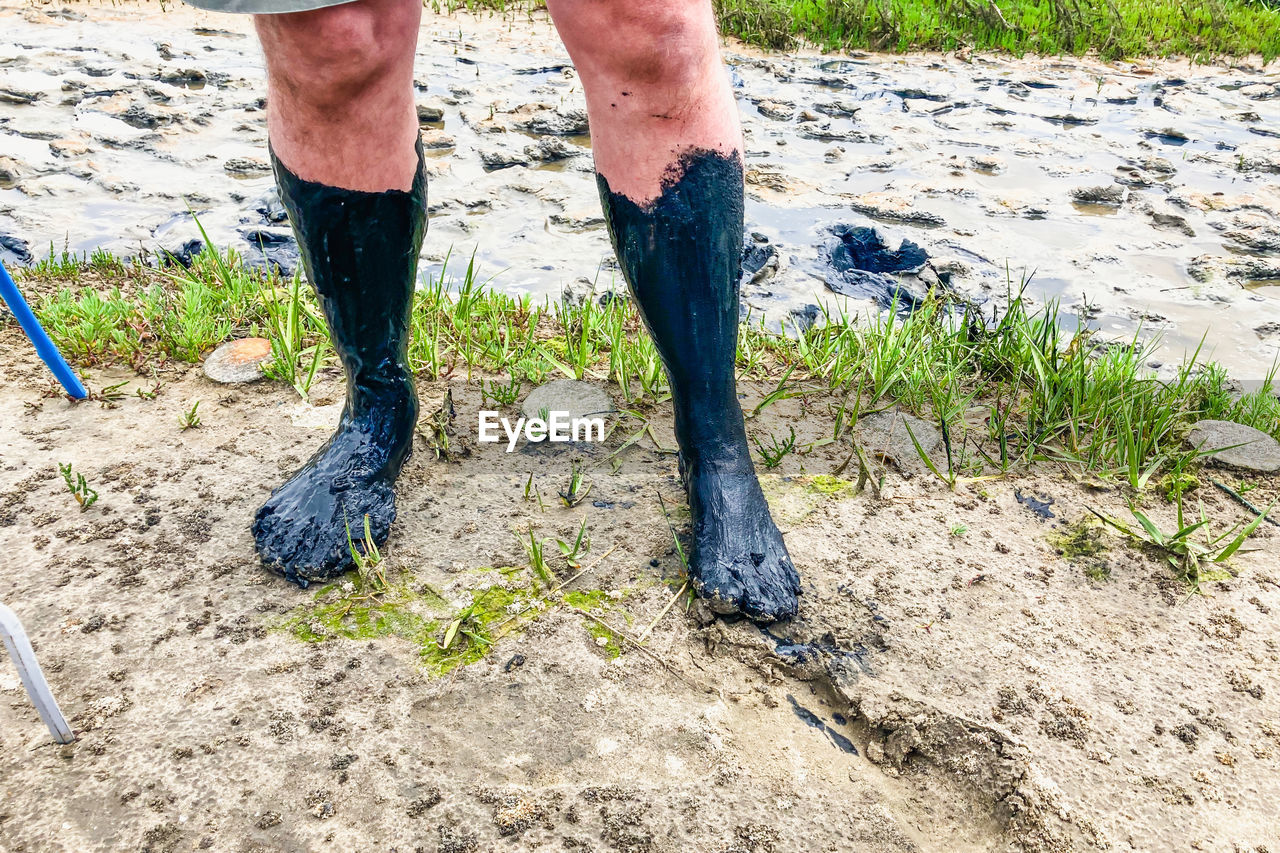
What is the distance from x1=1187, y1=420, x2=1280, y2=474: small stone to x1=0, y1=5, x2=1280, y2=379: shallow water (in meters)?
0.72

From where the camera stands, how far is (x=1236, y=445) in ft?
6.13

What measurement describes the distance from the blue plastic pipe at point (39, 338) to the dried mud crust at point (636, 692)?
0.77ft

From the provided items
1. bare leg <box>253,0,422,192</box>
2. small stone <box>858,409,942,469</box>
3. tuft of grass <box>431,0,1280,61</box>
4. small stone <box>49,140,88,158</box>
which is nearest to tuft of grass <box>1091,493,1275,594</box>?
small stone <box>858,409,942,469</box>

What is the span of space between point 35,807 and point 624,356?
4.75 feet

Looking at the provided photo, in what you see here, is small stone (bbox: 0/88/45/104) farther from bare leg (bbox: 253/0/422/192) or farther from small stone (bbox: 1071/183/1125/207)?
small stone (bbox: 1071/183/1125/207)

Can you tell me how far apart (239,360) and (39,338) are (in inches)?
16.4

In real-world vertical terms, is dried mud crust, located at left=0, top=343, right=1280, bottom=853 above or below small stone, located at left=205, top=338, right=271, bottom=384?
below

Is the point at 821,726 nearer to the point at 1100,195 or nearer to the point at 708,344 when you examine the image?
the point at 708,344

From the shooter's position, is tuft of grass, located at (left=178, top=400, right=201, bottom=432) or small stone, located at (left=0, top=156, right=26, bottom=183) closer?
tuft of grass, located at (left=178, top=400, right=201, bottom=432)

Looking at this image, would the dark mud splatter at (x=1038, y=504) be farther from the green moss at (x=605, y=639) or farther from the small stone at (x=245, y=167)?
the small stone at (x=245, y=167)

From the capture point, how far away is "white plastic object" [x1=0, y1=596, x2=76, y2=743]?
1037 millimetres

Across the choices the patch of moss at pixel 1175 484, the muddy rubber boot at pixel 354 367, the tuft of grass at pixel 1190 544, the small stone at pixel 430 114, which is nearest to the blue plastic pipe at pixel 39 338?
the muddy rubber boot at pixel 354 367

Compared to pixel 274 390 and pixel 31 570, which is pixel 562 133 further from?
pixel 31 570

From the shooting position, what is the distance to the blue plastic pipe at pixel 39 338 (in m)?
1.80
